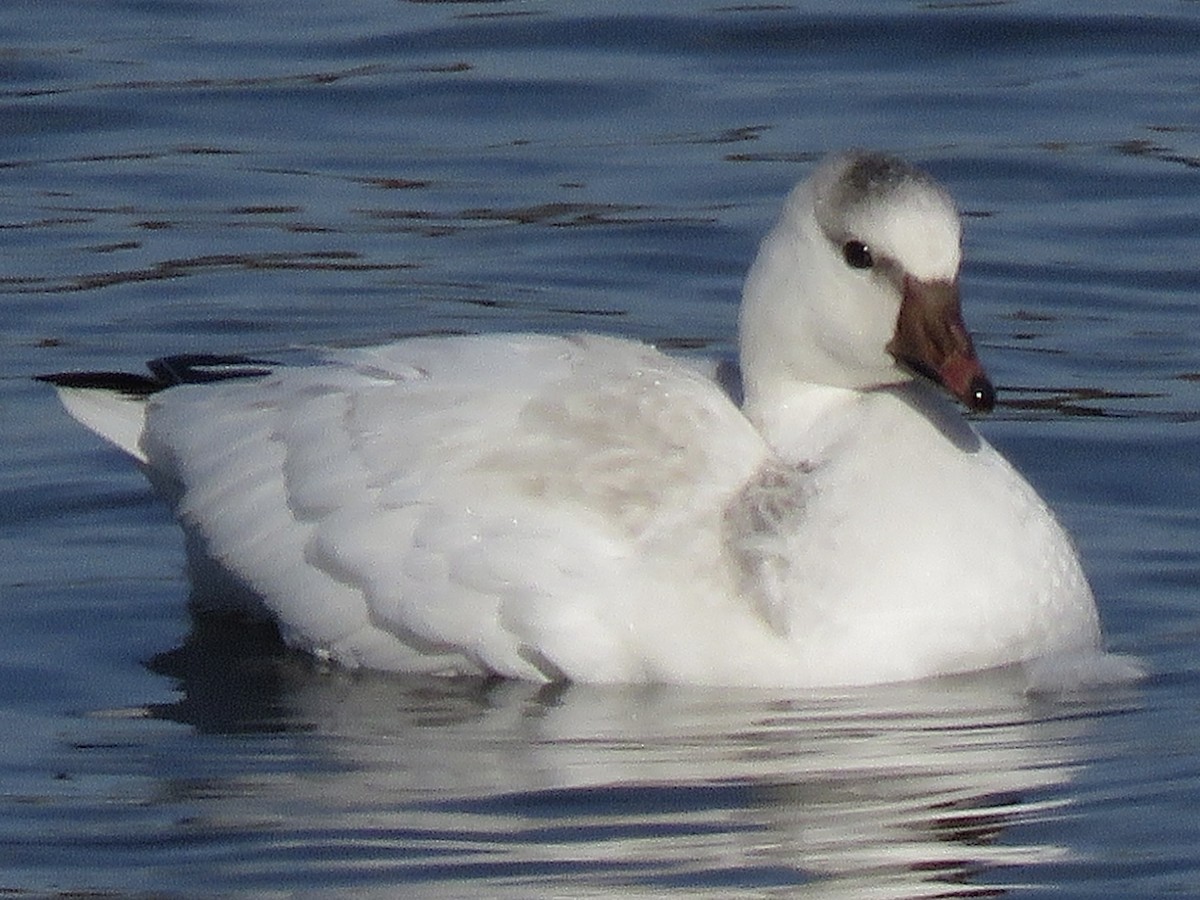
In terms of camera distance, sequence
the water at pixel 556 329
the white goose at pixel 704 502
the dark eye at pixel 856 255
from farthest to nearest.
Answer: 1. the dark eye at pixel 856 255
2. the white goose at pixel 704 502
3. the water at pixel 556 329

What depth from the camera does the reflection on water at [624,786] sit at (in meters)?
6.15

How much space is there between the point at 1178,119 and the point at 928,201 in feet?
17.7

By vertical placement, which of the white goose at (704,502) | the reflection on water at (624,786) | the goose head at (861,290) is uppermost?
the goose head at (861,290)

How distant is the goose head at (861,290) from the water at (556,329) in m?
0.74

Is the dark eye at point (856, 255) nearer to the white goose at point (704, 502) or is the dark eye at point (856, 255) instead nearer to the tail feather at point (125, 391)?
the white goose at point (704, 502)

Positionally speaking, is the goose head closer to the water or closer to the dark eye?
the dark eye

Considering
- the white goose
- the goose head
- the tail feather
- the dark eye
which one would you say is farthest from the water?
the dark eye

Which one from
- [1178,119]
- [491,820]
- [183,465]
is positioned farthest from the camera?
[1178,119]

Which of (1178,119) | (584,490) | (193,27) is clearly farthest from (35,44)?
(584,490)

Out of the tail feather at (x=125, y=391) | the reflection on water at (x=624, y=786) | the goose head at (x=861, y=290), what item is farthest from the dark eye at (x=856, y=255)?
the tail feather at (x=125, y=391)

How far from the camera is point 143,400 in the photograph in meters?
8.41

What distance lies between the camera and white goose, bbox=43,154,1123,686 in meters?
7.14

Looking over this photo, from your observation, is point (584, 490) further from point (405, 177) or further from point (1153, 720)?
point (405, 177)

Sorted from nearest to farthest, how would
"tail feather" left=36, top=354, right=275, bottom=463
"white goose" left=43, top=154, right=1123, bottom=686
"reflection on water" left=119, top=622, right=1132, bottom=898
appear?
1. "reflection on water" left=119, top=622, right=1132, bottom=898
2. "white goose" left=43, top=154, right=1123, bottom=686
3. "tail feather" left=36, top=354, right=275, bottom=463
